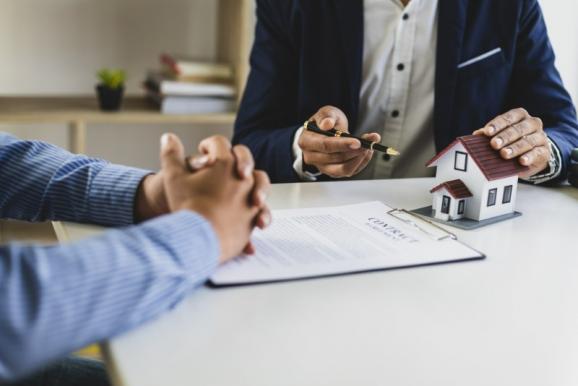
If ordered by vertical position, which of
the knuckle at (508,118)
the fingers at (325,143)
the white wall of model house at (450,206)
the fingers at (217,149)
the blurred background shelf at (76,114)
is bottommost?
the blurred background shelf at (76,114)

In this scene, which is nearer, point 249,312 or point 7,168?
point 249,312

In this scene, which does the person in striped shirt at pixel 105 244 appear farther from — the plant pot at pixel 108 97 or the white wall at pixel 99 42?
the white wall at pixel 99 42

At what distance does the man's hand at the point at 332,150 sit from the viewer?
1.22m

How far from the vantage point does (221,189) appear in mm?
819

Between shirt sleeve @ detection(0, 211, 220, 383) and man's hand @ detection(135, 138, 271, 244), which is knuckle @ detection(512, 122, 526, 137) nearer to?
man's hand @ detection(135, 138, 271, 244)

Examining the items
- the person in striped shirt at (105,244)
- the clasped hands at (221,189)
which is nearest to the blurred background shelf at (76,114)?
the person in striped shirt at (105,244)

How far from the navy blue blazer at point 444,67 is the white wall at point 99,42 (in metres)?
0.94

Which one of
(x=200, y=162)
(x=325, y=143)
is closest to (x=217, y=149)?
(x=200, y=162)

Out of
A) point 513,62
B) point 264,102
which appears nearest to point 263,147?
point 264,102

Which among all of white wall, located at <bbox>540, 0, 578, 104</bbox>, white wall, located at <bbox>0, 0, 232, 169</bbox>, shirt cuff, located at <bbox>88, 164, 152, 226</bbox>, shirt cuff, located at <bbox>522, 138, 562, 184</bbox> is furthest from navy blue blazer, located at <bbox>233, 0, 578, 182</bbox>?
white wall, located at <bbox>540, 0, 578, 104</bbox>

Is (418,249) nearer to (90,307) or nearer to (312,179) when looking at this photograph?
(90,307)

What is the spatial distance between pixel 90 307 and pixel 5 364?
3.2 inches

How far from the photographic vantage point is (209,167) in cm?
85

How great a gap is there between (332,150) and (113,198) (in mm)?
424
